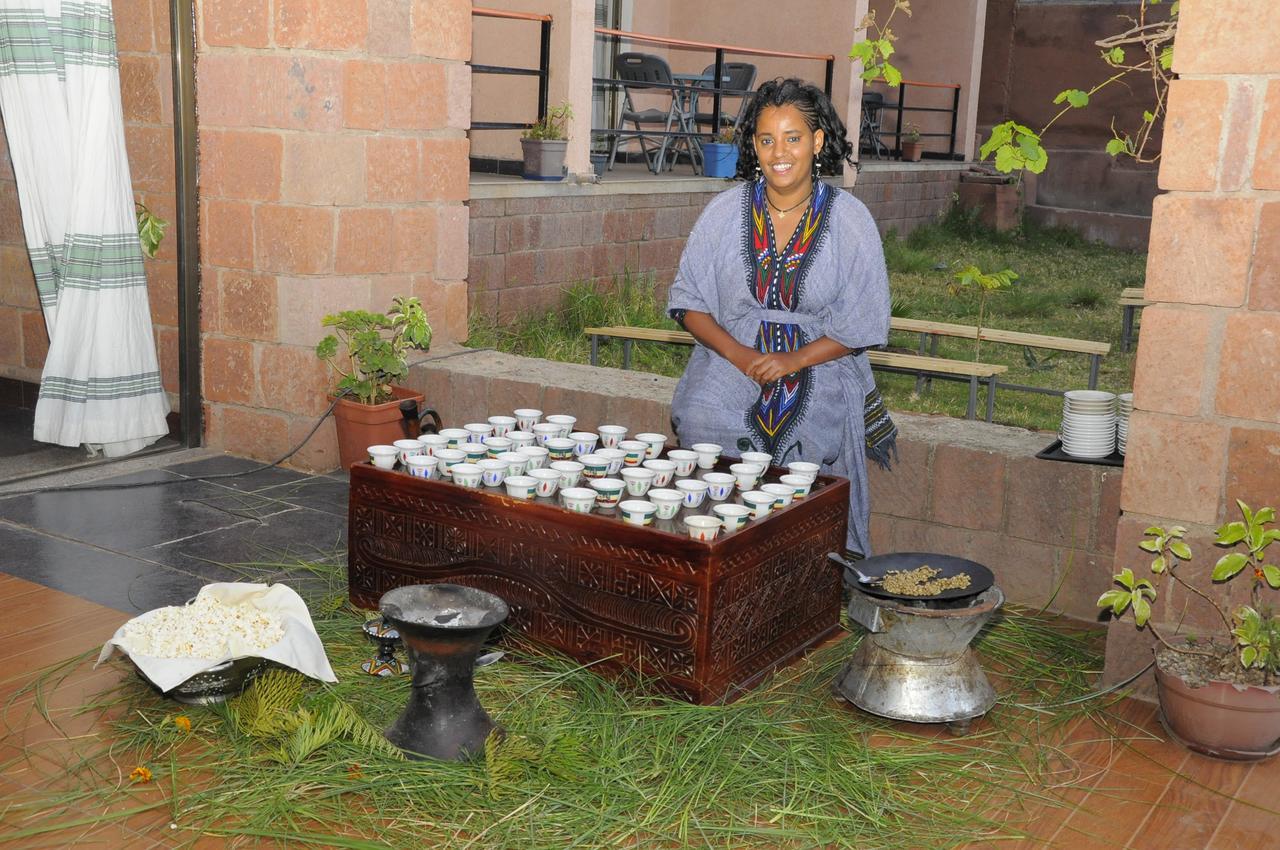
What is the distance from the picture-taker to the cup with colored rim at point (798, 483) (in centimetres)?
351

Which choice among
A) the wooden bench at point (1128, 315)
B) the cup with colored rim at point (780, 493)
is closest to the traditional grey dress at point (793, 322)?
the cup with colored rim at point (780, 493)

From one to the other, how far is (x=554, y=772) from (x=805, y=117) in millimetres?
1937

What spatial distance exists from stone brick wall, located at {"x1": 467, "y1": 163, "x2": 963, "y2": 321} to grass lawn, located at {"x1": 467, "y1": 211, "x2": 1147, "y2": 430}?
182mm

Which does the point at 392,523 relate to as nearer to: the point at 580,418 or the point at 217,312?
the point at 580,418

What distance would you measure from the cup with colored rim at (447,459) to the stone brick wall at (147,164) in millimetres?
2533

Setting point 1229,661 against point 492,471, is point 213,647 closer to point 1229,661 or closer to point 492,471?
point 492,471

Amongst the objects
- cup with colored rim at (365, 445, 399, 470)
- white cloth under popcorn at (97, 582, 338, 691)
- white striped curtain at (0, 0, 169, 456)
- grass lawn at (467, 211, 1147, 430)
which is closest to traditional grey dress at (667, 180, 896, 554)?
cup with colored rim at (365, 445, 399, 470)

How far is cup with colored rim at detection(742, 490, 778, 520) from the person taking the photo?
334cm

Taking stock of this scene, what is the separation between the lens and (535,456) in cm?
361

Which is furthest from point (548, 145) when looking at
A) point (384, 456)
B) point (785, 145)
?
point (384, 456)

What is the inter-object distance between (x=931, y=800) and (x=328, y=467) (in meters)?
→ 3.15

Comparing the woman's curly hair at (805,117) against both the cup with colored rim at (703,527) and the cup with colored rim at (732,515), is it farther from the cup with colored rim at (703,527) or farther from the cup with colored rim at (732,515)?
the cup with colored rim at (703,527)

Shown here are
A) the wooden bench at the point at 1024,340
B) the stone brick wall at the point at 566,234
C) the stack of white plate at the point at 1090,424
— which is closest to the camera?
the stack of white plate at the point at 1090,424

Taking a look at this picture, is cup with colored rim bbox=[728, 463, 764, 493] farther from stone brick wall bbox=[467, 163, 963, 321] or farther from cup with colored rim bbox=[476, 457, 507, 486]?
stone brick wall bbox=[467, 163, 963, 321]
